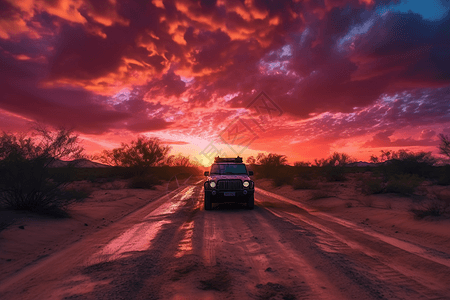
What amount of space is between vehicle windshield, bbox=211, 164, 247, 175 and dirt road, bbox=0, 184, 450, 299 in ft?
17.9

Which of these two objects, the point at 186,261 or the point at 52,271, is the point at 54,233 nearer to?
the point at 52,271

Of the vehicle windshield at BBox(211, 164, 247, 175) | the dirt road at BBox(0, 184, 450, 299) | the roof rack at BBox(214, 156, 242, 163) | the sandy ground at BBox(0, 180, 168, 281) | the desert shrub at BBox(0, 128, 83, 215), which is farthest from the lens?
the roof rack at BBox(214, 156, 242, 163)

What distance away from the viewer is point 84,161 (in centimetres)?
980

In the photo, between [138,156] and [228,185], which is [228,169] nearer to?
[228,185]

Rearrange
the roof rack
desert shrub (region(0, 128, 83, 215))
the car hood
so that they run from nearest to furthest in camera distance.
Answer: desert shrub (region(0, 128, 83, 215)), the car hood, the roof rack

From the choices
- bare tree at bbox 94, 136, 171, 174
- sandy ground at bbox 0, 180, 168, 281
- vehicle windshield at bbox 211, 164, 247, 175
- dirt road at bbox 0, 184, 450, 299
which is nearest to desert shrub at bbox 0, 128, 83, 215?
sandy ground at bbox 0, 180, 168, 281

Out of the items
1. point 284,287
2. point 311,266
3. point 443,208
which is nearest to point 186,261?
point 284,287

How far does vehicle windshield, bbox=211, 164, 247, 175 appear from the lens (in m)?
12.4

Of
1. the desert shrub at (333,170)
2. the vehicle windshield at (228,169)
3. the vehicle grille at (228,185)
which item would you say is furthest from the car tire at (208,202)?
the desert shrub at (333,170)

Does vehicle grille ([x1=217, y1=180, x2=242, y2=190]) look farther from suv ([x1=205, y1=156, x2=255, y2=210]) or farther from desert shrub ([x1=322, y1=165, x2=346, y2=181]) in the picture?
desert shrub ([x1=322, y1=165, x2=346, y2=181])

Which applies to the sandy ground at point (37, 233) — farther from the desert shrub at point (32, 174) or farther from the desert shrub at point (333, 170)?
the desert shrub at point (333, 170)

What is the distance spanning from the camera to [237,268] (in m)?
4.26

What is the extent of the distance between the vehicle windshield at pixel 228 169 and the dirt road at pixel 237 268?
5.47 m

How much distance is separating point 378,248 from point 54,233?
911 cm
